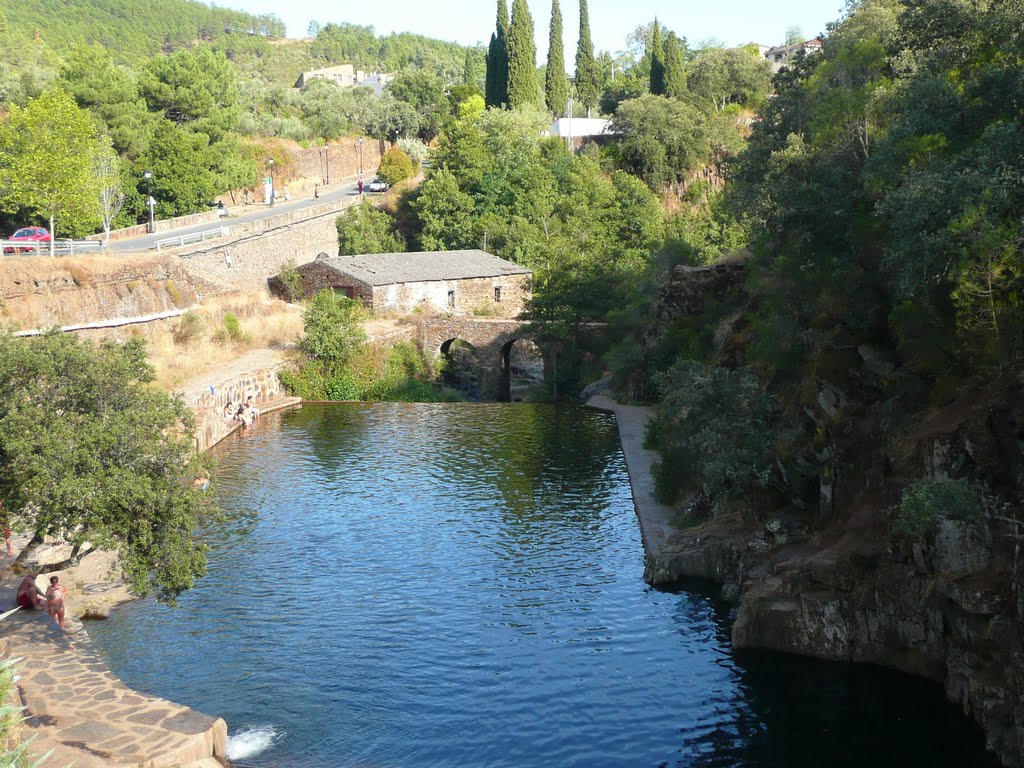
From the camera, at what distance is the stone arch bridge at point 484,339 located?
4641cm

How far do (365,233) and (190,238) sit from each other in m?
16.2

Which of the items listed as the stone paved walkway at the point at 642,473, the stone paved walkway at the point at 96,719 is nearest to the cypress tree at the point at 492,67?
the stone paved walkway at the point at 642,473

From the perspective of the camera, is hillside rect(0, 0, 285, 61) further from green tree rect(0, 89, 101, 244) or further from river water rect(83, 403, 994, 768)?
river water rect(83, 403, 994, 768)

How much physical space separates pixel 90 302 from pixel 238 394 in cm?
657

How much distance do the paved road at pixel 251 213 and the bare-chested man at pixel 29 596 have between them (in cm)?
3014

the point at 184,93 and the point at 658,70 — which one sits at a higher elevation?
the point at 658,70

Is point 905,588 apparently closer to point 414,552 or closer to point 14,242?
point 414,552

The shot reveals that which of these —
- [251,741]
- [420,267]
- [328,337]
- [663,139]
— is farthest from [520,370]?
[251,741]

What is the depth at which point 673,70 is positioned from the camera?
239 ft

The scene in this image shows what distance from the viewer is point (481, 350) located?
46.8 metres

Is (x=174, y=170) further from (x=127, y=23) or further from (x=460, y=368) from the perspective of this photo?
(x=127, y=23)

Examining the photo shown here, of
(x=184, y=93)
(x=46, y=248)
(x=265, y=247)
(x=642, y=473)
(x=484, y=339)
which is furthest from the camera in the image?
(x=184, y=93)

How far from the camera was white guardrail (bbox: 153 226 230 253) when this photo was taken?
46.2 m

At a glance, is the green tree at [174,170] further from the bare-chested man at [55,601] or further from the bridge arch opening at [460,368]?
the bare-chested man at [55,601]
